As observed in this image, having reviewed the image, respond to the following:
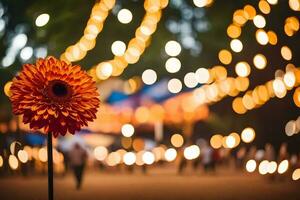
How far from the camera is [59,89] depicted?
15.1 feet

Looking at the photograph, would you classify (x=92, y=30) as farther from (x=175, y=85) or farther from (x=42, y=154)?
(x=42, y=154)

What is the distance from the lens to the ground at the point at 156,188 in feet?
45.6

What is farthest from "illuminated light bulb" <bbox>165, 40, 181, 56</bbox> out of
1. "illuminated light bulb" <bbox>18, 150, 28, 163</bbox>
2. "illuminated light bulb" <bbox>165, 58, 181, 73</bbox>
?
"illuminated light bulb" <bbox>18, 150, 28, 163</bbox>

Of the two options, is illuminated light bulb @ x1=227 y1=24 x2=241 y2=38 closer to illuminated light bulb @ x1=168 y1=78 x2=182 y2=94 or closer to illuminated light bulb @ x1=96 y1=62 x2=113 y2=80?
illuminated light bulb @ x1=96 y1=62 x2=113 y2=80

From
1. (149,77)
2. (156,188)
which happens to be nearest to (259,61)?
(149,77)

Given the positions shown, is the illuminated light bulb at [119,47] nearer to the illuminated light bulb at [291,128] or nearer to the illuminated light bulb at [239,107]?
the illuminated light bulb at [291,128]

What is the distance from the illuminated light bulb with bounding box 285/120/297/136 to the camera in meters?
18.1

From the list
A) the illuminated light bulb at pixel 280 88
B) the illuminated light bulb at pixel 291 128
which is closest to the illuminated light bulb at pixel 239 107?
the illuminated light bulb at pixel 291 128

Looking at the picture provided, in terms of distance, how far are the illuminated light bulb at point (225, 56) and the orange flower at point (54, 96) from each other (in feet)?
48.9

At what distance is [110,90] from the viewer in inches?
957

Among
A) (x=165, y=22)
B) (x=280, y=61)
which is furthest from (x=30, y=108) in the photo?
(x=280, y=61)

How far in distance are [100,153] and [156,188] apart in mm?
8787

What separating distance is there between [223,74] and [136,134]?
8993mm

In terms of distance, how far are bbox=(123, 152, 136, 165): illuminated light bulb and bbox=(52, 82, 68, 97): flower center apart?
18702 mm
